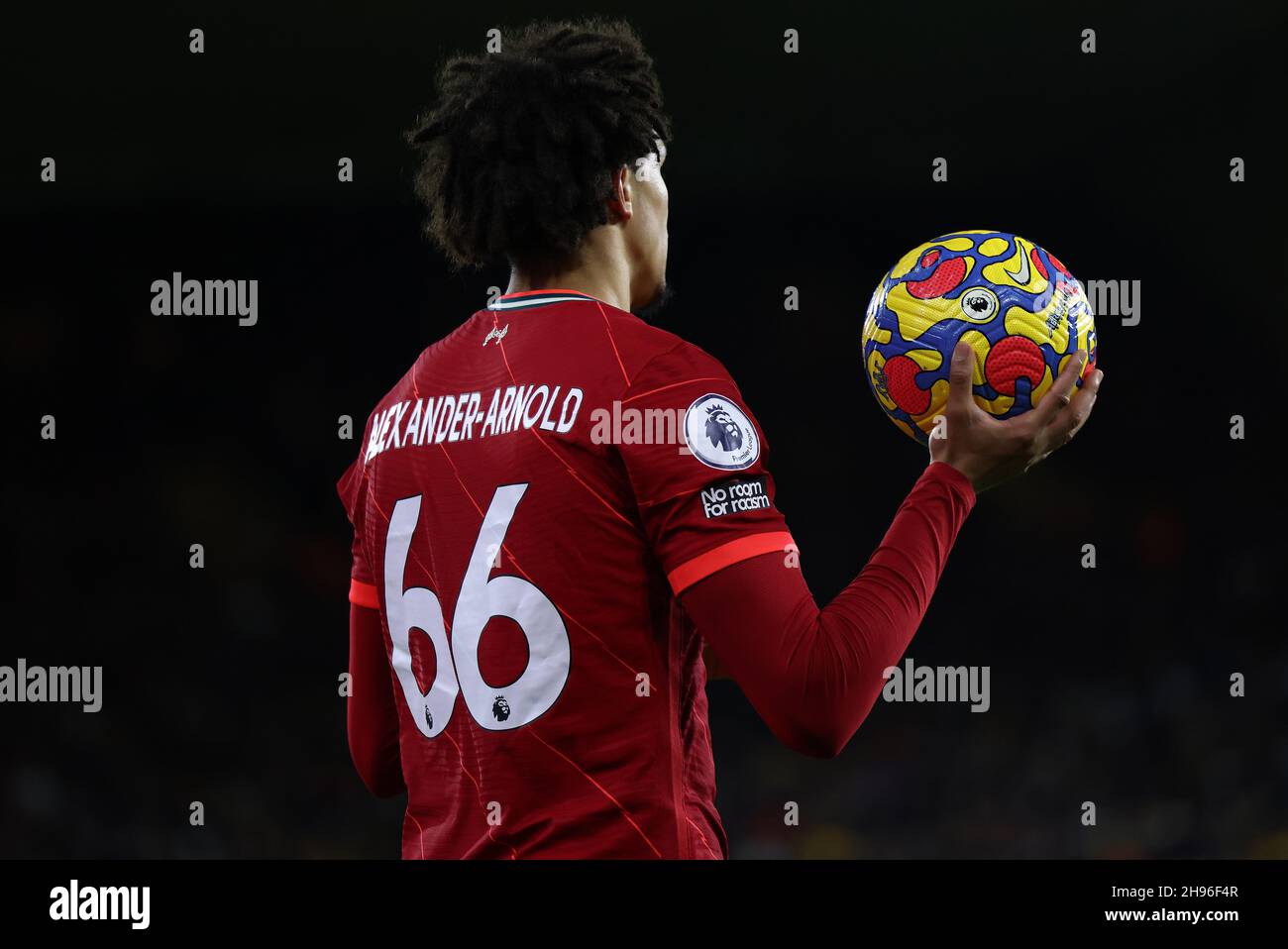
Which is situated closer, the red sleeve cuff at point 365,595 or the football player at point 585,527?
the football player at point 585,527

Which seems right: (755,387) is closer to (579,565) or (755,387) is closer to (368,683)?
(368,683)

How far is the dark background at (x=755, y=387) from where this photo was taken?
18.5ft

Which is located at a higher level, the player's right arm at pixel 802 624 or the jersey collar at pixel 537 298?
the jersey collar at pixel 537 298

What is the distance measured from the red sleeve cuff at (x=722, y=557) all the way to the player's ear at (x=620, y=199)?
0.44 metres

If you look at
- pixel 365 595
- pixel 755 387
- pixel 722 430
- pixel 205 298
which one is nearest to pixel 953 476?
pixel 722 430

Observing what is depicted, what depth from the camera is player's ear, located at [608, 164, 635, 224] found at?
1.51 m

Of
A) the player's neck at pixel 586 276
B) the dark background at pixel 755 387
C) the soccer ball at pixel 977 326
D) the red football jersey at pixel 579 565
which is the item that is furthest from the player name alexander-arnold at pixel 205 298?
the red football jersey at pixel 579 565

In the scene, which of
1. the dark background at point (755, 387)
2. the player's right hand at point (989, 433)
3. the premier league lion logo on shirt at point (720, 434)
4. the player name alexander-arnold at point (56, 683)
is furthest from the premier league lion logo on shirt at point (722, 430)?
the player name alexander-arnold at point (56, 683)

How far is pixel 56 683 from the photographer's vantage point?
5621 mm

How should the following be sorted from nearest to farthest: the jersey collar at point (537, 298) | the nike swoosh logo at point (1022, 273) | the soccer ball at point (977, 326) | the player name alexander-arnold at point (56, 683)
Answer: the jersey collar at point (537, 298) < the soccer ball at point (977, 326) < the nike swoosh logo at point (1022, 273) < the player name alexander-arnold at point (56, 683)

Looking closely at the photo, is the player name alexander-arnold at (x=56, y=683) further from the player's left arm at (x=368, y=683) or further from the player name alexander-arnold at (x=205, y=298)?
the player's left arm at (x=368, y=683)

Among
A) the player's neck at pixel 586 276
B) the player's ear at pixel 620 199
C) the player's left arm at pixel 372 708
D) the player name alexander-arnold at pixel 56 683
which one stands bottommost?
the player name alexander-arnold at pixel 56 683

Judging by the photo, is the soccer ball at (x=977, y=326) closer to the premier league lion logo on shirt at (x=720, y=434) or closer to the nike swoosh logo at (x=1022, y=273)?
the nike swoosh logo at (x=1022, y=273)

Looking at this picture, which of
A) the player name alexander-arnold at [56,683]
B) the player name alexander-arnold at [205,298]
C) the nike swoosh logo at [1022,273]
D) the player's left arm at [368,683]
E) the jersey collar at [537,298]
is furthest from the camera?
the player name alexander-arnold at [205,298]
